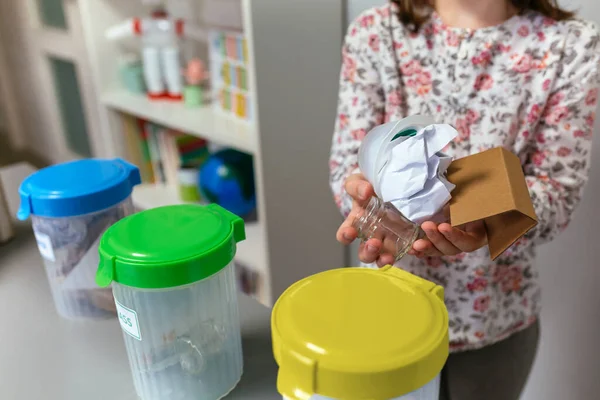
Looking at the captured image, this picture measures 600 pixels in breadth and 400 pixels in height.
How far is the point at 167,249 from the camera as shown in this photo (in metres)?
0.53

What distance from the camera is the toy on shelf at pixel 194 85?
5.41 ft

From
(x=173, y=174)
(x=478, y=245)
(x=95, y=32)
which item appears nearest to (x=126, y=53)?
(x=95, y=32)

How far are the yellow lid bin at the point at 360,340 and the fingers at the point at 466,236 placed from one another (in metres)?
0.15

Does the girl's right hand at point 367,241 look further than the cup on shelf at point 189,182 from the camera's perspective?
No

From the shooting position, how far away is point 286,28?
126 cm

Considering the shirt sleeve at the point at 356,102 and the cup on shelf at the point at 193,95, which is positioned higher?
the shirt sleeve at the point at 356,102

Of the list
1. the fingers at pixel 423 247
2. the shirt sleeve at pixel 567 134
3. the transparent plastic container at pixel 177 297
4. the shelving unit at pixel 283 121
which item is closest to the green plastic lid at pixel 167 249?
the transparent plastic container at pixel 177 297

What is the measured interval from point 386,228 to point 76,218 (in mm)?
373

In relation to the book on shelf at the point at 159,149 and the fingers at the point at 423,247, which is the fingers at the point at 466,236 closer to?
the fingers at the point at 423,247

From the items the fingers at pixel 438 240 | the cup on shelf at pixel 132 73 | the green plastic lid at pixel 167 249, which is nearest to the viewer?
the green plastic lid at pixel 167 249

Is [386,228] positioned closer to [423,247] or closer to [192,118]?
[423,247]

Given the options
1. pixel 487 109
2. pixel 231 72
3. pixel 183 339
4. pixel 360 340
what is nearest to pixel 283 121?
pixel 231 72

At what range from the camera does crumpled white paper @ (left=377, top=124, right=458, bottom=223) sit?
1.92 feet

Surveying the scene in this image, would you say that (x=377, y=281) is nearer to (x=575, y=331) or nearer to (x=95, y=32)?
(x=575, y=331)
